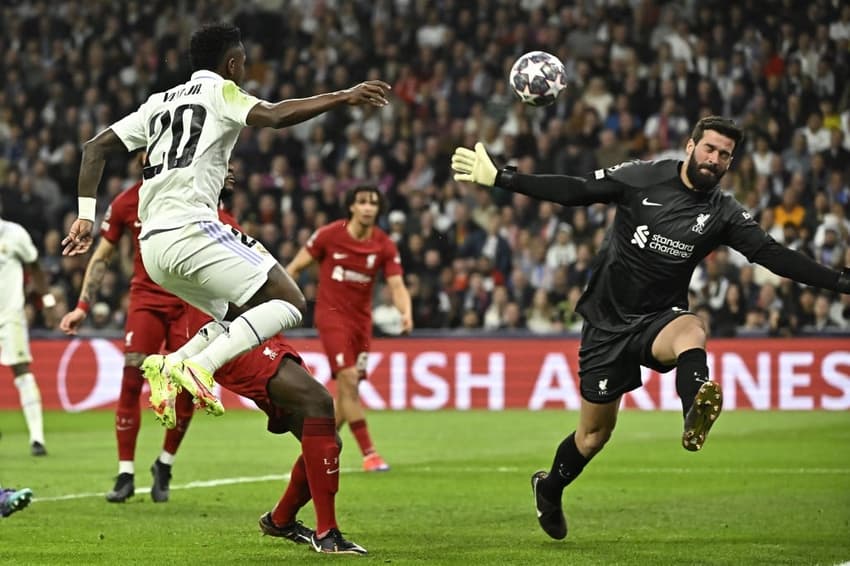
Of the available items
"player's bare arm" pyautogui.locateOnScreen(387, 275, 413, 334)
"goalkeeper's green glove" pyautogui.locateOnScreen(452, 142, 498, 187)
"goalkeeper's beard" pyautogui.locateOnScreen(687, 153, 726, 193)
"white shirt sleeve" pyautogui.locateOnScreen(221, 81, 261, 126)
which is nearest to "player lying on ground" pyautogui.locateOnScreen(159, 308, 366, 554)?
"white shirt sleeve" pyautogui.locateOnScreen(221, 81, 261, 126)

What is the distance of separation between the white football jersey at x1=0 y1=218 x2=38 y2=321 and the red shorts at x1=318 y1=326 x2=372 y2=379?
337cm

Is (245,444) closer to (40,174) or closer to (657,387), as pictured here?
(657,387)

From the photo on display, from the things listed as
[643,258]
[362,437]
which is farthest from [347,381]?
[643,258]

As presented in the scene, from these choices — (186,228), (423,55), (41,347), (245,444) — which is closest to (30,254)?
(245,444)

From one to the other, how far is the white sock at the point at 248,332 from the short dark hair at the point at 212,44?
4.41ft

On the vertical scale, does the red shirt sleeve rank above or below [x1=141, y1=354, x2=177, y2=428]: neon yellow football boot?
above

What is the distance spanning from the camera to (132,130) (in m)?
7.77

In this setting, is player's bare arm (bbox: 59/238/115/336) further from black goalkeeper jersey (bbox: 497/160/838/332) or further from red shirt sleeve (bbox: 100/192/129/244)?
black goalkeeper jersey (bbox: 497/160/838/332)

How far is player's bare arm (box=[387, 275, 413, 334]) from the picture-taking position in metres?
13.8

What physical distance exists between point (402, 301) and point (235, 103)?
6629mm

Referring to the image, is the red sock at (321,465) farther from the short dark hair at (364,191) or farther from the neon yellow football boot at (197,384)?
the short dark hair at (364,191)

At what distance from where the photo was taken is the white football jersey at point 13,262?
15.0m

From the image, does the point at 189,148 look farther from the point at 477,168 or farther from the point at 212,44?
the point at 477,168

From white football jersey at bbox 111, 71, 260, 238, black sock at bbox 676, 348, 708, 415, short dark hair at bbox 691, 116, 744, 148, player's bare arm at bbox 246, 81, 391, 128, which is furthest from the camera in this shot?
short dark hair at bbox 691, 116, 744, 148
